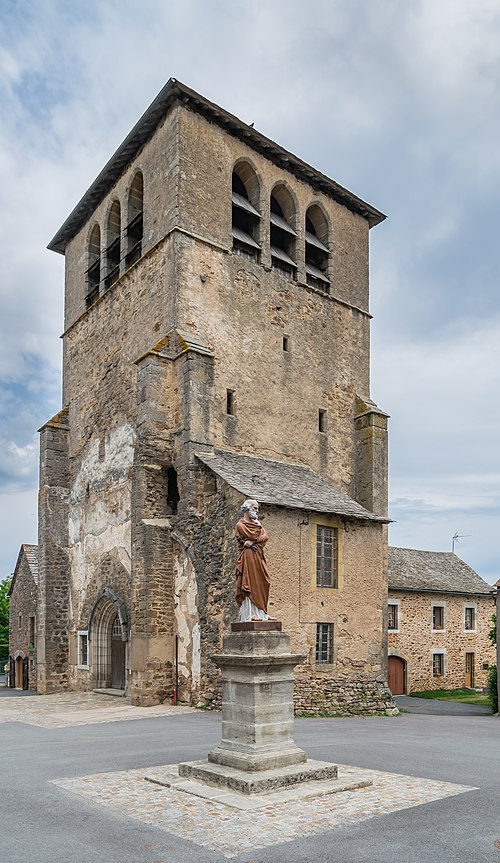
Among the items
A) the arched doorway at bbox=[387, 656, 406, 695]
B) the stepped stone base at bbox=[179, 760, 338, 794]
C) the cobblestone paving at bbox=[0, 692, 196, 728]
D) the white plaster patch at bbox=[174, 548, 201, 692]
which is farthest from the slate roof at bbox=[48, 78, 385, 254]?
the stepped stone base at bbox=[179, 760, 338, 794]

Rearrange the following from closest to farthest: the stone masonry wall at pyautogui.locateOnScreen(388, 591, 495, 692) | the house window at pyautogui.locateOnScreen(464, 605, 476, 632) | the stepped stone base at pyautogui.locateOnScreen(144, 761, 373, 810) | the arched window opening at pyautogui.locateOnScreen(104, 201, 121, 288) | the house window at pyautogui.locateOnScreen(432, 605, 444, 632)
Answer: the stepped stone base at pyautogui.locateOnScreen(144, 761, 373, 810) < the arched window opening at pyautogui.locateOnScreen(104, 201, 121, 288) < the stone masonry wall at pyautogui.locateOnScreen(388, 591, 495, 692) < the house window at pyautogui.locateOnScreen(432, 605, 444, 632) < the house window at pyautogui.locateOnScreen(464, 605, 476, 632)

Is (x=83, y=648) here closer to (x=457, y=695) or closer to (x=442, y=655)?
(x=457, y=695)

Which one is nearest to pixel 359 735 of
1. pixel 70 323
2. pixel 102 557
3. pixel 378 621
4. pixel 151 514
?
pixel 378 621

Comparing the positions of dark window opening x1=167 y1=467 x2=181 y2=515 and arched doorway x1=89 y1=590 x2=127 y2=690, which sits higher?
dark window opening x1=167 y1=467 x2=181 y2=515

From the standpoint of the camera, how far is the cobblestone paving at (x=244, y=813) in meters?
6.59

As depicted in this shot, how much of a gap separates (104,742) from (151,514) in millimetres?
6883

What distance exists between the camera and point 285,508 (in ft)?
56.0

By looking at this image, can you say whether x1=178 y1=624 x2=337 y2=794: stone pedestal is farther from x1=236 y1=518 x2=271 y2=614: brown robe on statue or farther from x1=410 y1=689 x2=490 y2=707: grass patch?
x1=410 y1=689 x2=490 y2=707: grass patch

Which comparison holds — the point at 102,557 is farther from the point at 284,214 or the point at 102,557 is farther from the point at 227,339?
the point at 284,214

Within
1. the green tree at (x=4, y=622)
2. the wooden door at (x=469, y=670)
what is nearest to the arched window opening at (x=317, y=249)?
the wooden door at (x=469, y=670)

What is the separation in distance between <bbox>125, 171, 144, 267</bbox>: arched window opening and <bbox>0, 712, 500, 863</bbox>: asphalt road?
45.1 ft

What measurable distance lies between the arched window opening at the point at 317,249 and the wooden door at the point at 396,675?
14645mm

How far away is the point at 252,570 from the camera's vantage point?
30.9 feet

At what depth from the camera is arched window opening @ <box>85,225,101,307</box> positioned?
996 inches
